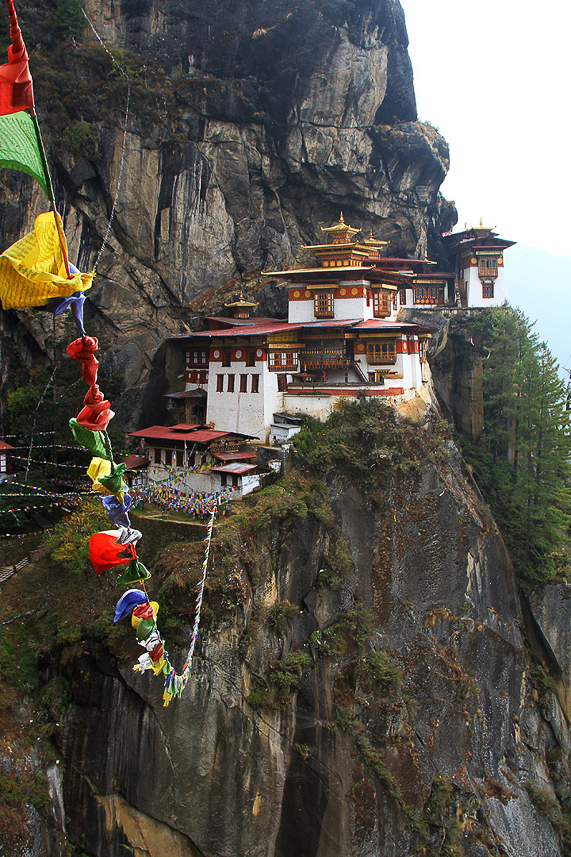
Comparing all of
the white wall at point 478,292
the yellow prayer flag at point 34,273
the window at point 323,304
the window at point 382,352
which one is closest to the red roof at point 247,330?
the window at point 323,304

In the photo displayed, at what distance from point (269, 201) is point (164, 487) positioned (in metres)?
22.2

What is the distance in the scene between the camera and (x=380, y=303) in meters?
37.2

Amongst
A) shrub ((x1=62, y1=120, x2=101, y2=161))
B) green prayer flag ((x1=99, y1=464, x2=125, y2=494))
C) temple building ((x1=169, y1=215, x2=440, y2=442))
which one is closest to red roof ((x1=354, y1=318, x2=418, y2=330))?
temple building ((x1=169, y1=215, x2=440, y2=442))

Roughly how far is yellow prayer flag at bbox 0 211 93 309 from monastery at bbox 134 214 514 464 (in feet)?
78.1

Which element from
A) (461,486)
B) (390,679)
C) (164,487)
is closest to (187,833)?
(390,679)

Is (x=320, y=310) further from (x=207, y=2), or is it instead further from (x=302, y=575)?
(x=207, y=2)

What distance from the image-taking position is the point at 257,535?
77.0 ft

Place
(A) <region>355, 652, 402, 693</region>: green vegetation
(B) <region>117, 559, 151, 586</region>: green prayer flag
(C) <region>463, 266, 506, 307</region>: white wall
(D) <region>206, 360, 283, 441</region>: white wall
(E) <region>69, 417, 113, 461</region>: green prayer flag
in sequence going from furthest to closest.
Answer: (C) <region>463, 266, 506, 307</region>: white wall → (D) <region>206, 360, 283, 441</region>: white wall → (A) <region>355, 652, 402, 693</region>: green vegetation → (B) <region>117, 559, 151, 586</region>: green prayer flag → (E) <region>69, 417, 113, 461</region>: green prayer flag

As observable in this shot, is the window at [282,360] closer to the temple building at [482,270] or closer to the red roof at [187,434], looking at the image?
the red roof at [187,434]

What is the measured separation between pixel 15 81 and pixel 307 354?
2939 cm

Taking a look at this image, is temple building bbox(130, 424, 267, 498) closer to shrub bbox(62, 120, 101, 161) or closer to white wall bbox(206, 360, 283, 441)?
white wall bbox(206, 360, 283, 441)

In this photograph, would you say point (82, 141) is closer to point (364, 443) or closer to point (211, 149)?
point (211, 149)

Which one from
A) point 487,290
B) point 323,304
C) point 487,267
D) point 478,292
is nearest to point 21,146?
point 323,304

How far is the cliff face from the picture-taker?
112ft
